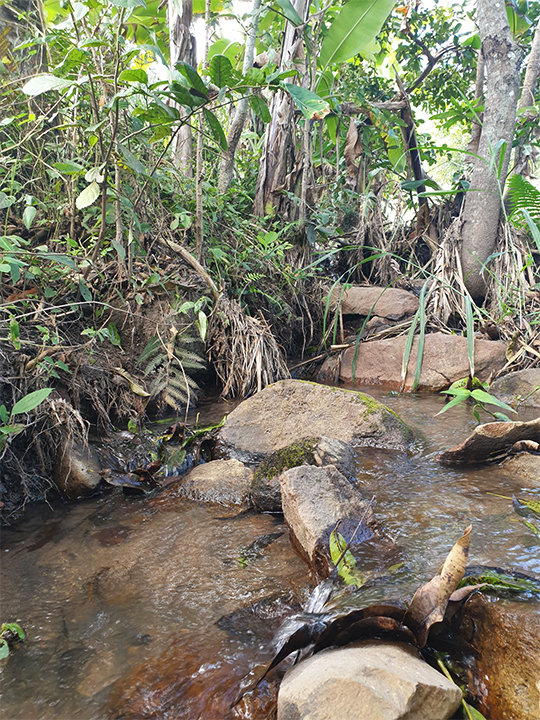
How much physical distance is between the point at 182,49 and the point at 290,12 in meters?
1.11

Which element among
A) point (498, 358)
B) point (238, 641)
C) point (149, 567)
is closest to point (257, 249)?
point (498, 358)

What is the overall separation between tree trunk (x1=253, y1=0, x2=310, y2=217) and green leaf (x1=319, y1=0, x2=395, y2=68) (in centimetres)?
31

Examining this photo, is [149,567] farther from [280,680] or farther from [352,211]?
[352,211]

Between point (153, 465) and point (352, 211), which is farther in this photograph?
point (352, 211)

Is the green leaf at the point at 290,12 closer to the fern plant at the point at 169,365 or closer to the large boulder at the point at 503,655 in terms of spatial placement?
the fern plant at the point at 169,365

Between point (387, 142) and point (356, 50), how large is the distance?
1.36 m

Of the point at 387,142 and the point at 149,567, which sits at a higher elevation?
the point at 387,142

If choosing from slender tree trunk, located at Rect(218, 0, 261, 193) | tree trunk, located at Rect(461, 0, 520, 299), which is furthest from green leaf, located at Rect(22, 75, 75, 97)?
tree trunk, located at Rect(461, 0, 520, 299)

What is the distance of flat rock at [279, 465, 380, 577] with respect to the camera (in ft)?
5.71

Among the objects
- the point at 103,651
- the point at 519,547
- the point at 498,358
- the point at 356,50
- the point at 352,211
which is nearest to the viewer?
the point at 103,651

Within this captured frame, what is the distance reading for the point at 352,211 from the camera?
5.91 meters

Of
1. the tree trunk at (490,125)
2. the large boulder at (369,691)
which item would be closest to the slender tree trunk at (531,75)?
the tree trunk at (490,125)

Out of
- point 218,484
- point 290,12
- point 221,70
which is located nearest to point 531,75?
point 290,12

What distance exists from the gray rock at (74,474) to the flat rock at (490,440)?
6.27 feet
